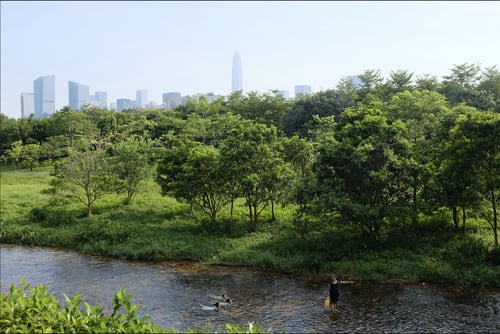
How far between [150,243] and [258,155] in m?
6.51

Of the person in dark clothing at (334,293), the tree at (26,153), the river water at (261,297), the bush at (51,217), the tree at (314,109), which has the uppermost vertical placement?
the tree at (314,109)

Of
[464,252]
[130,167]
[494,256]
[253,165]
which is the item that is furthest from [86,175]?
[494,256]

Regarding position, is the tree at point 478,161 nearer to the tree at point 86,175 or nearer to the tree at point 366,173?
the tree at point 366,173

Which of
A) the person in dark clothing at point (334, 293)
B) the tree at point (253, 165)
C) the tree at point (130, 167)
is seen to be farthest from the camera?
the tree at point (130, 167)

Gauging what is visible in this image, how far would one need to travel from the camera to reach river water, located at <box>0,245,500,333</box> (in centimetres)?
1267

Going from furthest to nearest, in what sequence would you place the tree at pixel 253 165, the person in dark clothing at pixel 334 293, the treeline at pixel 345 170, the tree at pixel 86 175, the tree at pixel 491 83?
the tree at pixel 491 83 → the tree at pixel 86 175 → the tree at pixel 253 165 → the treeline at pixel 345 170 → the person in dark clothing at pixel 334 293

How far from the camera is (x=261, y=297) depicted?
15070mm

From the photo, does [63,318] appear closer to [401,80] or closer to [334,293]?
[334,293]

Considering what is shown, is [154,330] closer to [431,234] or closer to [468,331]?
[468,331]

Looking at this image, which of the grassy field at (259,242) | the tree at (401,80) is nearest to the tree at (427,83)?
the tree at (401,80)

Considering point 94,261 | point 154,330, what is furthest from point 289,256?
point 154,330

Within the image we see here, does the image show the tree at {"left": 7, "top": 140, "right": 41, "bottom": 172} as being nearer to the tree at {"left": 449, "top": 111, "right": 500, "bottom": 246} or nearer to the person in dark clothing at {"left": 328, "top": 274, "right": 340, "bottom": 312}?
the person in dark clothing at {"left": 328, "top": 274, "right": 340, "bottom": 312}

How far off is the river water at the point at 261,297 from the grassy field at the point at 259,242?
667 millimetres

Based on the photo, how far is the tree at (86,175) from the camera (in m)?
25.8
